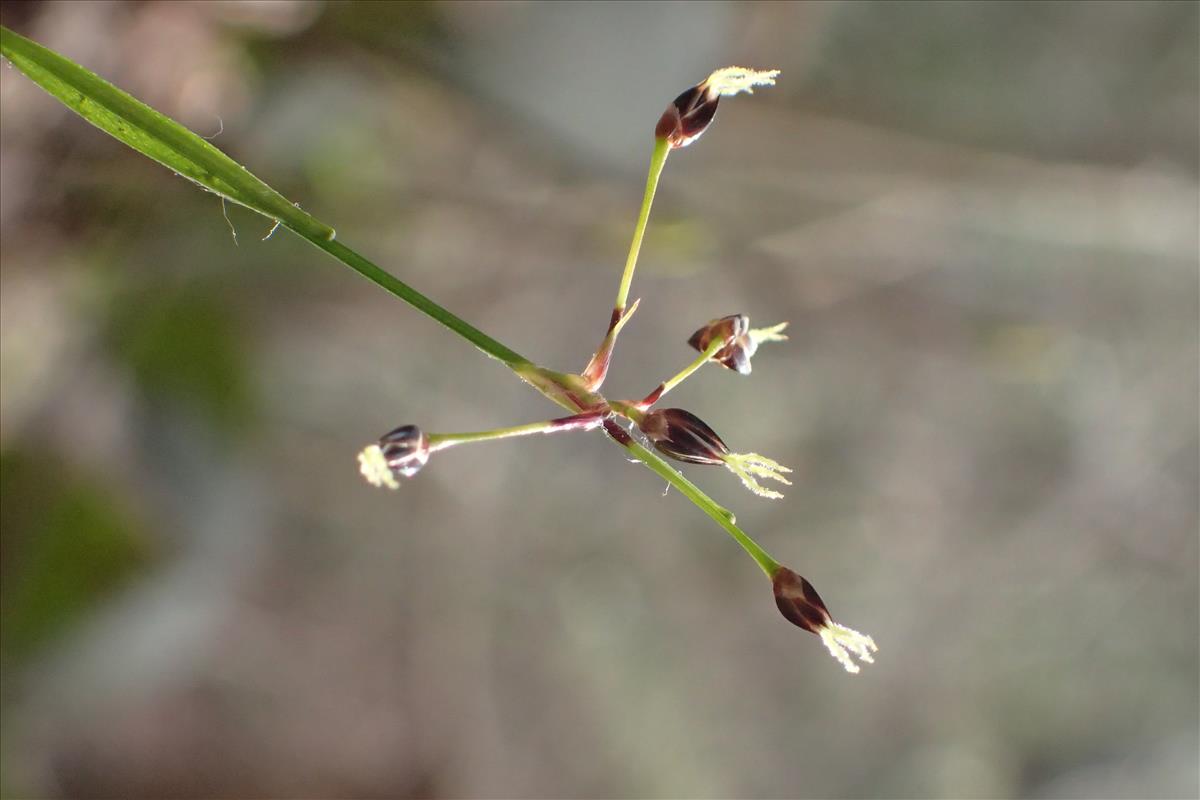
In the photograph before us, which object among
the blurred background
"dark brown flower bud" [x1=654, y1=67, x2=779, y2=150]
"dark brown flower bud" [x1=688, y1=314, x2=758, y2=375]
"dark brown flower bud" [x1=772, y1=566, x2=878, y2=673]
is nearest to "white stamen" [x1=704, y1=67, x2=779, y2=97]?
"dark brown flower bud" [x1=654, y1=67, x2=779, y2=150]

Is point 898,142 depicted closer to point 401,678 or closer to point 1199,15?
point 1199,15

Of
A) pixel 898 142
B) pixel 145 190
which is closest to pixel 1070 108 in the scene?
pixel 898 142

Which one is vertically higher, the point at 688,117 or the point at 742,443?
the point at 742,443

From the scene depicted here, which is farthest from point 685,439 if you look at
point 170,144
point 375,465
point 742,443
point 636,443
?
point 742,443

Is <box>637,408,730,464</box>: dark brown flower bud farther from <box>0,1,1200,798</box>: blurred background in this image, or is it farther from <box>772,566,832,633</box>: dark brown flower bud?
<box>0,1,1200,798</box>: blurred background

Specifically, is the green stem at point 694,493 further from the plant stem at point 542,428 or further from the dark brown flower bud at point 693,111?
the dark brown flower bud at point 693,111

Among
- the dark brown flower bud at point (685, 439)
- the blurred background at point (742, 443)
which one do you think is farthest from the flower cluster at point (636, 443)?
the blurred background at point (742, 443)

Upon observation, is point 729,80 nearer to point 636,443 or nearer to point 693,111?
point 693,111
